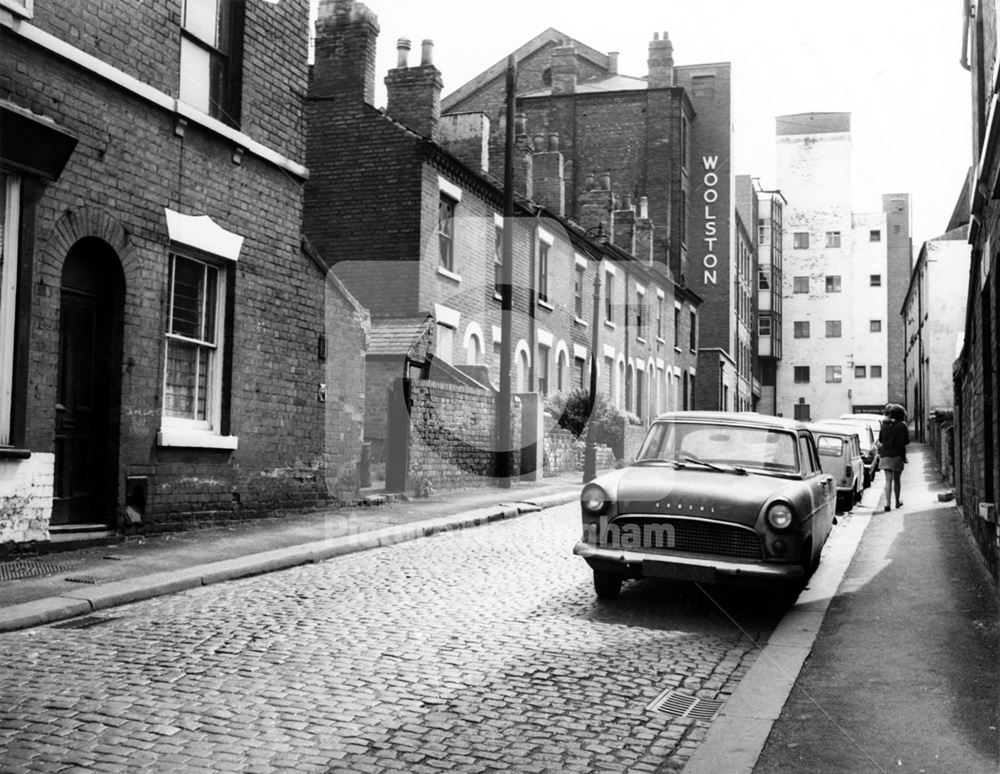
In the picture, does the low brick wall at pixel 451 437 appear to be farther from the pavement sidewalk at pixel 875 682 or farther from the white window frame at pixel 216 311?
the pavement sidewalk at pixel 875 682

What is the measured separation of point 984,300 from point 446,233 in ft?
46.4

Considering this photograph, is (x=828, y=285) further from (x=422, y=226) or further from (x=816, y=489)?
(x=816, y=489)

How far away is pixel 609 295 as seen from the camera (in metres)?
33.9

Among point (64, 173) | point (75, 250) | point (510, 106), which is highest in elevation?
point (510, 106)

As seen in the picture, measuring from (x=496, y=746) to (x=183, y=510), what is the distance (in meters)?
7.53

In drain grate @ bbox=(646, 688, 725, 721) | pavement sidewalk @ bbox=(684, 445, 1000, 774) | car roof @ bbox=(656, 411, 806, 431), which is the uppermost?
car roof @ bbox=(656, 411, 806, 431)

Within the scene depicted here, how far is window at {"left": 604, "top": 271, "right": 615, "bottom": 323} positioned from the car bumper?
25801 millimetres

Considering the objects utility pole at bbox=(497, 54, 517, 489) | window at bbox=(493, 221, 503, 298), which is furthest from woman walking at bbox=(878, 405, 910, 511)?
window at bbox=(493, 221, 503, 298)

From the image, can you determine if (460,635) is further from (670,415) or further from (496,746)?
(670,415)

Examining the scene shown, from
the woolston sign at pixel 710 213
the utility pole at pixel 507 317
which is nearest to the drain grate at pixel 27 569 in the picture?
the utility pole at pixel 507 317

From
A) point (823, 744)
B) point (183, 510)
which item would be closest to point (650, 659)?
point (823, 744)

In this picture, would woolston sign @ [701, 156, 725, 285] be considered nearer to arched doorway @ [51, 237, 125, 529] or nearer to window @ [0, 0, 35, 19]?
arched doorway @ [51, 237, 125, 529]

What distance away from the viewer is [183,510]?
439 inches

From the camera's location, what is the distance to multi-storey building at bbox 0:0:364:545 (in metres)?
8.91
